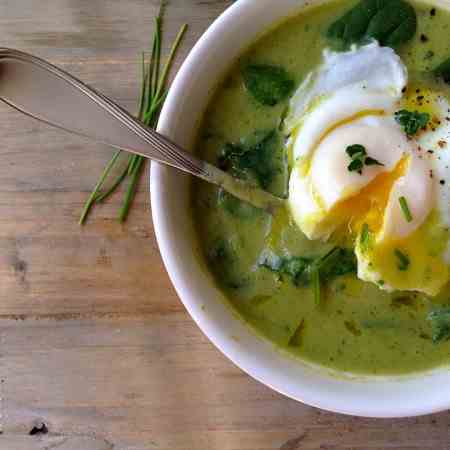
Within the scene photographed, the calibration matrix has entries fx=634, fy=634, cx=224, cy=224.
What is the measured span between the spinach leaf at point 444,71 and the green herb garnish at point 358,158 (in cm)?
28

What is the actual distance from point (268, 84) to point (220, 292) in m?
0.55

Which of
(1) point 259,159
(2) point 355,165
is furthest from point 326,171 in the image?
(1) point 259,159

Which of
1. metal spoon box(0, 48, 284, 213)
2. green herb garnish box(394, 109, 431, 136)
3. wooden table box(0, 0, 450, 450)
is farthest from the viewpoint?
wooden table box(0, 0, 450, 450)

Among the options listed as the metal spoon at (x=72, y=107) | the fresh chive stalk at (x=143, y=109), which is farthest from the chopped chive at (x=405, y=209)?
the fresh chive stalk at (x=143, y=109)

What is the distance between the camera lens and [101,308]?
6.02ft

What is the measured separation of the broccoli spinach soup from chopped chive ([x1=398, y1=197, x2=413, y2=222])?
0.07 feet

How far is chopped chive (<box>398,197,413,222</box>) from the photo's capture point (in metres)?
1.53

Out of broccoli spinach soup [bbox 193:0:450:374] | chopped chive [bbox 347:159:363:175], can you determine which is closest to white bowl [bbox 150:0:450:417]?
broccoli spinach soup [bbox 193:0:450:374]

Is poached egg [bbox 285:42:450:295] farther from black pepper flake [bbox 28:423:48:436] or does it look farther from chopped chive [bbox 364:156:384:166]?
black pepper flake [bbox 28:423:48:436]

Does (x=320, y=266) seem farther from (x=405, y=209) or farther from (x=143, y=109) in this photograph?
(x=143, y=109)

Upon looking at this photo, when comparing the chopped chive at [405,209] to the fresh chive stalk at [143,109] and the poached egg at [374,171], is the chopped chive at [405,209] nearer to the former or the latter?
the poached egg at [374,171]

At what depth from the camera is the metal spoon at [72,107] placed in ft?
4.84

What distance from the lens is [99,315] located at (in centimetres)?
184

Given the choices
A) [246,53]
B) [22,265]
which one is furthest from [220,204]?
[22,265]
